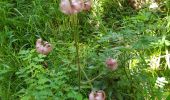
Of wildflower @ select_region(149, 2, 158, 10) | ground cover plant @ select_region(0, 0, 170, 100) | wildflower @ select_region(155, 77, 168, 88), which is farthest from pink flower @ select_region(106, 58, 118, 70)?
wildflower @ select_region(149, 2, 158, 10)

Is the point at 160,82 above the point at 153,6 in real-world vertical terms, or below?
below

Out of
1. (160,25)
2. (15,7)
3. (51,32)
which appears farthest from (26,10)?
(160,25)

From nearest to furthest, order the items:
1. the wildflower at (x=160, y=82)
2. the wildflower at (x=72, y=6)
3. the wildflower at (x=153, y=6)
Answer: the wildflower at (x=72, y=6) → the wildflower at (x=160, y=82) → the wildflower at (x=153, y=6)

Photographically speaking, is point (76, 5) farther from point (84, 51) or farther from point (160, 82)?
point (84, 51)

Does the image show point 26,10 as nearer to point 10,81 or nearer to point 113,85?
point 10,81

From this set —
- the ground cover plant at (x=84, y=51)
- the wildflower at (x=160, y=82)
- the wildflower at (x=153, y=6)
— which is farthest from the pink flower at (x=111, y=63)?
the wildflower at (x=153, y=6)

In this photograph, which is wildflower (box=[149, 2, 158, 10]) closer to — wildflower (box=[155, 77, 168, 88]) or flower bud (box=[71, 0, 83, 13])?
wildflower (box=[155, 77, 168, 88])

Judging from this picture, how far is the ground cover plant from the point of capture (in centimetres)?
221

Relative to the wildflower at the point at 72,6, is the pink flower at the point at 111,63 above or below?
below

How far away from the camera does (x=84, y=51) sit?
2869 millimetres

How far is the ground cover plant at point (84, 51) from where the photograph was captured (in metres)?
2.21

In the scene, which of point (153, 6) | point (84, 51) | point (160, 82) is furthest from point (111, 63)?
point (153, 6)

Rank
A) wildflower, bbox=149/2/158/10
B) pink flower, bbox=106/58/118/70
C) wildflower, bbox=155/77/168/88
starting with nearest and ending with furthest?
pink flower, bbox=106/58/118/70 < wildflower, bbox=155/77/168/88 < wildflower, bbox=149/2/158/10

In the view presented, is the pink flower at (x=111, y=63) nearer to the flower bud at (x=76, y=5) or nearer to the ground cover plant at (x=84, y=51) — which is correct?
the ground cover plant at (x=84, y=51)
